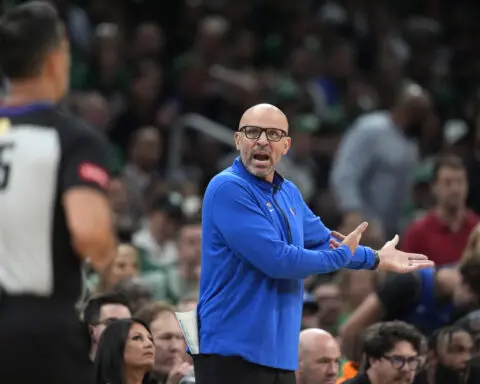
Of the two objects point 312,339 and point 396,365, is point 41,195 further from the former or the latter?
point 396,365

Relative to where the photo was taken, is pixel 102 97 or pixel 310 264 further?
pixel 102 97

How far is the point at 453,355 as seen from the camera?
726 cm

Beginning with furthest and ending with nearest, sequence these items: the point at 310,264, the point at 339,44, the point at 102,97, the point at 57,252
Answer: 1. the point at 339,44
2. the point at 102,97
3. the point at 310,264
4. the point at 57,252

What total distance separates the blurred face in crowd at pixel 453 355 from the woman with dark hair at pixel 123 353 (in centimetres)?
171

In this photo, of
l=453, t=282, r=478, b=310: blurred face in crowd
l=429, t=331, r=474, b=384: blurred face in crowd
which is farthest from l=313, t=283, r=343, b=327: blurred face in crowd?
l=429, t=331, r=474, b=384: blurred face in crowd

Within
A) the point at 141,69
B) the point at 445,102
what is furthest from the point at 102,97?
the point at 445,102

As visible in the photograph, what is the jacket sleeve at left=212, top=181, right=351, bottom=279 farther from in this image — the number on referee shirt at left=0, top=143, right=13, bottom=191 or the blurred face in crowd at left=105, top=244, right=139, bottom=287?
the blurred face in crowd at left=105, top=244, right=139, bottom=287

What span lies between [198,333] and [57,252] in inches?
58.8

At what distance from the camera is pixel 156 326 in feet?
23.6

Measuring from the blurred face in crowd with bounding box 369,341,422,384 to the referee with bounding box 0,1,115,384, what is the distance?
116 inches

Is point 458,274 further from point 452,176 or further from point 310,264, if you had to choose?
point 310,264

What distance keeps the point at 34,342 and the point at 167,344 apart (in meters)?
3.13

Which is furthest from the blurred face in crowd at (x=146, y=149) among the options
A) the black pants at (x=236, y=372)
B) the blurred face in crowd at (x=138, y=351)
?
the black pants at (x=236, y=372)

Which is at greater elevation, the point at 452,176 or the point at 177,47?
the point at 177,47
